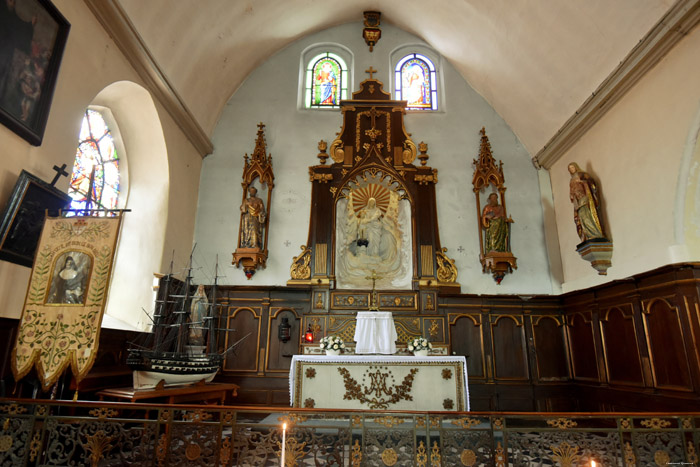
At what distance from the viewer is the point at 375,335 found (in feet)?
28.1

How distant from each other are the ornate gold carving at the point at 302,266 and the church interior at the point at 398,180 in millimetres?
55

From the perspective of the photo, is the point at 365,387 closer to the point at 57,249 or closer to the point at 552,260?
the point at 57,249

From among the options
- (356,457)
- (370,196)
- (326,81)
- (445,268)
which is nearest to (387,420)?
(356,457)

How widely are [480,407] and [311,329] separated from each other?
3.84 m

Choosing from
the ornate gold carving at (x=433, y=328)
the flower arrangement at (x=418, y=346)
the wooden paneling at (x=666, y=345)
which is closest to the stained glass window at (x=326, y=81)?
the ornate gold carving at (x=433, y=328)

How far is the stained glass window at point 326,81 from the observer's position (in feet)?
40.3

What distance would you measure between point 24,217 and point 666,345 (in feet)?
29.7

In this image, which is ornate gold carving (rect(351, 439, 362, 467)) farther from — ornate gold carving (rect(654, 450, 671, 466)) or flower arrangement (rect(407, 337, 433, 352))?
flower arrangement (rect(407, 337, 433, 352))

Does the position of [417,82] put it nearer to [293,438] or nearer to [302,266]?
[302,266]

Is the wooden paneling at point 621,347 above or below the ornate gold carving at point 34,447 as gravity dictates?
above

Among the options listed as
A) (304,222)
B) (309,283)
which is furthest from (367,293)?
(304,222)

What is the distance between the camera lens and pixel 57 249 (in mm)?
5109

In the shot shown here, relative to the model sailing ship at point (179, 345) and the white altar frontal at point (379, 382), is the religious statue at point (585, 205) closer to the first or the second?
the white altar frontal at point (379, 382)

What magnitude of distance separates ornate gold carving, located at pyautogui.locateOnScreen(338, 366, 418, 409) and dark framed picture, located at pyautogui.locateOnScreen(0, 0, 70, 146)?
5668mm
